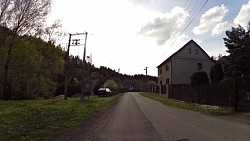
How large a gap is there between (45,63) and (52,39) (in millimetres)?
3401

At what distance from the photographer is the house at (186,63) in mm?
59281

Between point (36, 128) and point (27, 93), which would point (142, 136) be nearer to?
point (36, 128)

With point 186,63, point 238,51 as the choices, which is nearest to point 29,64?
point 238,51

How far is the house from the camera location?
59.3 m

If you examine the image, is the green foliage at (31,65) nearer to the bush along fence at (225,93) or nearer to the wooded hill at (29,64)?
the wooded hill at (29,64)

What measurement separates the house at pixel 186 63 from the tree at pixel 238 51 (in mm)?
18469

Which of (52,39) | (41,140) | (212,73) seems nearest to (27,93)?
(52,39)

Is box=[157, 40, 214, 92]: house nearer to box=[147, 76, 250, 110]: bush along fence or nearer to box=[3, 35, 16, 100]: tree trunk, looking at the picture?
box=[147, 76, 250, 110]: bush along fence

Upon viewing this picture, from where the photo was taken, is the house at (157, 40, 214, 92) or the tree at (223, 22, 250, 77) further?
the house at (157, 40, 214, 92)

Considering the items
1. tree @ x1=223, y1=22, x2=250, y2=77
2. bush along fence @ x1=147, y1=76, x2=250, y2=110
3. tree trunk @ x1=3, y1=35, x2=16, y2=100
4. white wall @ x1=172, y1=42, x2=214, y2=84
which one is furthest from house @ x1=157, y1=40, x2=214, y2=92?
tree trunk @ x1=3, y1=35, x2=16, y2=100

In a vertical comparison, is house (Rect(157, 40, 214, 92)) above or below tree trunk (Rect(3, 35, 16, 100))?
above

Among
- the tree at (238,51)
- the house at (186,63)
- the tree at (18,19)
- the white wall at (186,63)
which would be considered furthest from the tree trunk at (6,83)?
the white wall at (186,63)

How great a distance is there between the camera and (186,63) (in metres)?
60.5

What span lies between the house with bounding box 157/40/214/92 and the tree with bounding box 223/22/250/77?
1847 cm
